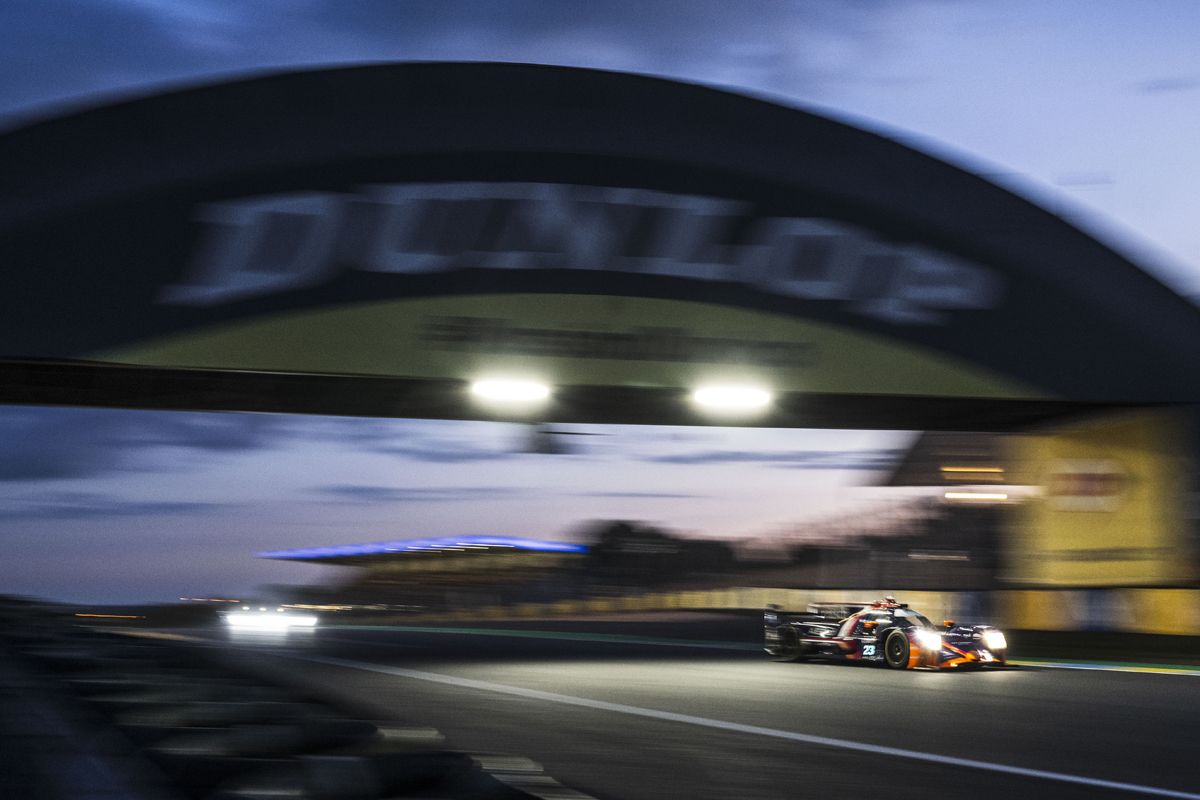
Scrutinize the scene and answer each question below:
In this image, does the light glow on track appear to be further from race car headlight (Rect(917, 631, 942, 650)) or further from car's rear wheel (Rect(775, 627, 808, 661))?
race car headlight (Rect(917, 631, 942, 650))

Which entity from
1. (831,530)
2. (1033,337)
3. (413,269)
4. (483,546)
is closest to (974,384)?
(1033,337)

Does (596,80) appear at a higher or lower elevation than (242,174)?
higher

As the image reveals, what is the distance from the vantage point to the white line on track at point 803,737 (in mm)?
6668

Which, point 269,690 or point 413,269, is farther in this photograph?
point 413,269

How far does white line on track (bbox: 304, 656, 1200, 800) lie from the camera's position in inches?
263

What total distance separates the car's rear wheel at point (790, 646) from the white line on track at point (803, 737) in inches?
242

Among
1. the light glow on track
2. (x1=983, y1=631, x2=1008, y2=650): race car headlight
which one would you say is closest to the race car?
(x1=983, y1=631, x2=1008, y2=650): race car headlight

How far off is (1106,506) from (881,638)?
14.4 feet

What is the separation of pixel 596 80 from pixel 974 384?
21.7 feet

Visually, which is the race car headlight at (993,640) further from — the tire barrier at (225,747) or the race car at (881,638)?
the tire barrier at (225,747)

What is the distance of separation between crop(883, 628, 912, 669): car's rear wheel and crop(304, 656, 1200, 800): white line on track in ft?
20.1

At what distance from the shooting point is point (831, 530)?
118ft

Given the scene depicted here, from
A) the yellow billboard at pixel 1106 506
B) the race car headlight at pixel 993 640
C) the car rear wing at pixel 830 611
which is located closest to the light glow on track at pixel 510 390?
the car rear wing at pixel 830 611

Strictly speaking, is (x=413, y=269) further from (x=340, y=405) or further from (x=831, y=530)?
(x=831, y=530)
